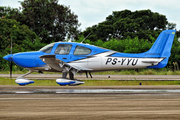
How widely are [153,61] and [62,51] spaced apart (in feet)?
13.6

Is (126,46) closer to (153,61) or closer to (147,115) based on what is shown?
(153,61)

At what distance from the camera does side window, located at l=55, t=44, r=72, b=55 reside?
1112 cm

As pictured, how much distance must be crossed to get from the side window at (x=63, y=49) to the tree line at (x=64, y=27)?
13340 mm

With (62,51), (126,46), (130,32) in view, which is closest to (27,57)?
(62,51)

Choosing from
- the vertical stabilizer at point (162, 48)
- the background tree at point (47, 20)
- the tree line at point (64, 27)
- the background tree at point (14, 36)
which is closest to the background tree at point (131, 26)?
the tree line at point (64, 27)

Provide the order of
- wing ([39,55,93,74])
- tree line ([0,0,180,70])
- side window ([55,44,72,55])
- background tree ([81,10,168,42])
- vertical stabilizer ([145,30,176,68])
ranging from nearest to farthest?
wing ([39,55,93,74]) → side window ([55,44,72,55]) → vertical stabilizer ([145,30,176,68]) → tree line ([0,0,180,70]) → background tree ([81,10,168,42])

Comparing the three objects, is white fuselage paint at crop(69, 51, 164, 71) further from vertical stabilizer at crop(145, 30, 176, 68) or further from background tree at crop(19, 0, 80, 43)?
background tree at crop(19, 0, 80, 43)

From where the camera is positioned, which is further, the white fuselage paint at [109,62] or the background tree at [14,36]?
the background tree at [14,36]

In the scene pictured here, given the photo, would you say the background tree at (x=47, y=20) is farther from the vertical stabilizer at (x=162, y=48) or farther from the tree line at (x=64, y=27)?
the vertical stabilizer at (x=162, y=48)

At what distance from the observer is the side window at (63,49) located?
1112cm

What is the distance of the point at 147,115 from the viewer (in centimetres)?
156

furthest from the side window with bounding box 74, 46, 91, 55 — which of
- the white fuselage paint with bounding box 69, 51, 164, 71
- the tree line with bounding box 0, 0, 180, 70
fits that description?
the tree line with bounding box 0, 0, 180, 70

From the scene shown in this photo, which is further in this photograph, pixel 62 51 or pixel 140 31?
pixel 140 31

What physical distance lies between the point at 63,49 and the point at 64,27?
23419 millimetres
